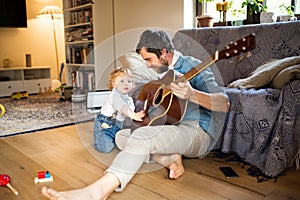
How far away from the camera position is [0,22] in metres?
4.16

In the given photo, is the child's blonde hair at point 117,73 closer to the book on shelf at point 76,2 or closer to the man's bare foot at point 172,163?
the man's bare foot at point 172,163

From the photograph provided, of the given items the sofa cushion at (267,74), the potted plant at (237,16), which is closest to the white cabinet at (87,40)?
the potted plant at (237,16)

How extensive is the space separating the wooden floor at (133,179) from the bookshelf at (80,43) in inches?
63.1

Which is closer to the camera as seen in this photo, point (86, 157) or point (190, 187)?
point (190, 187)

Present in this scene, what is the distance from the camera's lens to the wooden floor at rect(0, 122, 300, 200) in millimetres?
1237

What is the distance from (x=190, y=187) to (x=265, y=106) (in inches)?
20.8

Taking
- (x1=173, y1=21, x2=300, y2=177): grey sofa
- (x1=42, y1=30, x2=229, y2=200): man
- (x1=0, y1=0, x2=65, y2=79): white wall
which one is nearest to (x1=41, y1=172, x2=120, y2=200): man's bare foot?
(x1=42, y1=30, x2=229, y2=200): man

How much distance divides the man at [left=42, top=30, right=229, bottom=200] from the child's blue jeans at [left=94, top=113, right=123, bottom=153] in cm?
17

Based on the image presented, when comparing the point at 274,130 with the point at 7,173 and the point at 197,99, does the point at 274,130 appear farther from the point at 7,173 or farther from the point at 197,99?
the point at 7,173

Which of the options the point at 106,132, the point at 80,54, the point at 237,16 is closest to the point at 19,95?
→ the point at 80,54

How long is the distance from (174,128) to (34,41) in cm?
399

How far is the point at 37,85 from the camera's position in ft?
14.3

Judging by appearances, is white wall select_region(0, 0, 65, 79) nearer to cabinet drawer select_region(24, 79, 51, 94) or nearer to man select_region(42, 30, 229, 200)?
cabinet drawer select_region(24, 79, 51, 94)

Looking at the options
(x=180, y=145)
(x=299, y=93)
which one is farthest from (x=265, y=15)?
(x=180, y=145)
